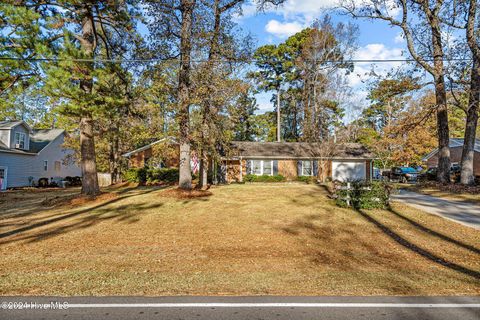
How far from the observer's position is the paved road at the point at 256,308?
14.2ft

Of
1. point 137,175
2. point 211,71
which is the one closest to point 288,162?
point 137,175

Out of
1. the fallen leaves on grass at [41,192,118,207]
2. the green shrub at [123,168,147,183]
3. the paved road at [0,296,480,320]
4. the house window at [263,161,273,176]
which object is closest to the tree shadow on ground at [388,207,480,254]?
the paved road at [0,296,480,320]

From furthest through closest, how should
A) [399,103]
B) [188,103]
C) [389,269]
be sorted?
[399,103] → [188,103] → [389,269]

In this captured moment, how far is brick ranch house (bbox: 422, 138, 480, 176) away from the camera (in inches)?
1331

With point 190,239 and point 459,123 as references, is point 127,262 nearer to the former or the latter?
point 190,239

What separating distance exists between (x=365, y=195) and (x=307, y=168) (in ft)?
57.9

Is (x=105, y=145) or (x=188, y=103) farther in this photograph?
(x=105, y=145)

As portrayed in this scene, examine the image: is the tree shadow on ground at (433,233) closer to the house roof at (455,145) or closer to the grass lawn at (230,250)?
the grass lawn at (230,250)

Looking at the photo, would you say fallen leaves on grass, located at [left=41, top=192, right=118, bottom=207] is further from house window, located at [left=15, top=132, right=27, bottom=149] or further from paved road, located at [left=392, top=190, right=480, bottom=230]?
house window, located at [left=15, top=132, right=27, bottom=149]

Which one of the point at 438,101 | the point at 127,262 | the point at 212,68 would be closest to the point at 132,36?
the point at 212,68

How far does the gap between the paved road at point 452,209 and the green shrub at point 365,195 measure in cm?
188

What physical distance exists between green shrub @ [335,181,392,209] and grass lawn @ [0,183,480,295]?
2.03 ft

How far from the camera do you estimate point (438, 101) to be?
21531 millimetres

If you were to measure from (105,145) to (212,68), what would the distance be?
55.5ft
